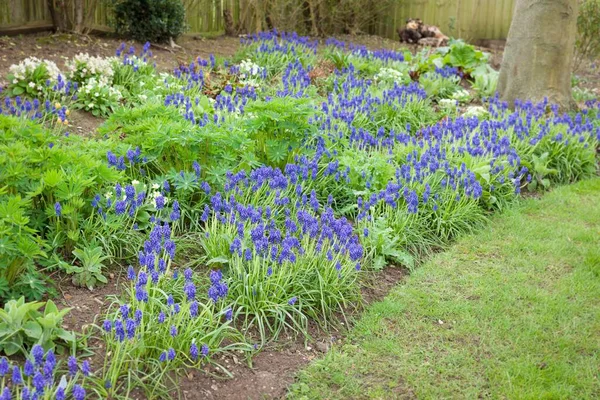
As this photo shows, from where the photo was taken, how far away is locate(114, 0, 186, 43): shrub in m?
9.72

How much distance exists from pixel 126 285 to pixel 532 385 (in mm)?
2363

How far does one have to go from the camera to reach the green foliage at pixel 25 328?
3.12 metres

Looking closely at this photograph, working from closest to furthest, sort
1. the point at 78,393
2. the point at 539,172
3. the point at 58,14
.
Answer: the point at 78,393, the point at 539,172, the point at 58,14

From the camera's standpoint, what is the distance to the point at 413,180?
556cm

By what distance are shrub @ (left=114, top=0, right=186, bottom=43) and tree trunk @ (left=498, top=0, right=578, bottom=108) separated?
4.81m

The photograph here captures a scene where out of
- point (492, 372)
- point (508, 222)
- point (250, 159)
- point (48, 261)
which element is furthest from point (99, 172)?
point (508, 222)

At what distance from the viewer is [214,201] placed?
14.6 ft

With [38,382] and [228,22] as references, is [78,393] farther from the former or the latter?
[228,22]

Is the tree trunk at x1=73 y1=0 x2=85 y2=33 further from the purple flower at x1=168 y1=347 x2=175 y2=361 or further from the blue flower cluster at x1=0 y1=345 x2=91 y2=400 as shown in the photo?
the purple flower at x1=168 y1=347 x2=175 y2=361

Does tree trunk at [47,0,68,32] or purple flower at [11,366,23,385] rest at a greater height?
tree trunk at [47,0,68,32]

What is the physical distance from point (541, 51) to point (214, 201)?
538 cm

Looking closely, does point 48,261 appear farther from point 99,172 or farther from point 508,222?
point 508,222

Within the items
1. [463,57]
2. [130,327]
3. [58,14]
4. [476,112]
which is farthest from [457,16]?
[130,327]

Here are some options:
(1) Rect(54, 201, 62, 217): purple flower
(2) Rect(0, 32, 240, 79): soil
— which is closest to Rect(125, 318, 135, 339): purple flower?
(1) Rect(54, 201, 62, 217): purple flower
